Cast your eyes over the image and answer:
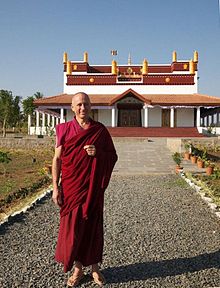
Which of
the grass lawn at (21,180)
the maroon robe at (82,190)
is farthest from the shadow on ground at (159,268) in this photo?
the grass lawn at (21,180)

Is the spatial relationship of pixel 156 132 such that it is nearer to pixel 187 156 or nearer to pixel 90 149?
pixel 187 156

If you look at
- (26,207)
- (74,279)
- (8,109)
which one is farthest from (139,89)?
(74,279)

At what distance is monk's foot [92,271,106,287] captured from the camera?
11.5ft

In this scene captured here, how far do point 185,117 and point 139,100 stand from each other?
3.86 m

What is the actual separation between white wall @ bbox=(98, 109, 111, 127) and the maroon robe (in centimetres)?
2519

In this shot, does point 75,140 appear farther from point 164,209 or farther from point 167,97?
point 167,97

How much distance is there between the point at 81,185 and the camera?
11.2 feet

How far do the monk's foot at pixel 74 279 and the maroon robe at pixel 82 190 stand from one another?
0.12 meters

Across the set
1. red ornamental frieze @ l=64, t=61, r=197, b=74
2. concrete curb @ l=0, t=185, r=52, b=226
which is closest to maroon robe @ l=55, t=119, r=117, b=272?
concrete curb @ l=0, t=185, r=52, b=226

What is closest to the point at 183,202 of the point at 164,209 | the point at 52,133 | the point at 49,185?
the point at 164,209

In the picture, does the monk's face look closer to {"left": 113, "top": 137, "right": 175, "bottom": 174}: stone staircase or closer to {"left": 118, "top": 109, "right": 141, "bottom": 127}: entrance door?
{"left": 113, "top": 137, "right": 175, "bottom": 174}: stone staircase

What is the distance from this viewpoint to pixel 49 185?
979cm

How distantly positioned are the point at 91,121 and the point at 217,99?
24630 millimetres

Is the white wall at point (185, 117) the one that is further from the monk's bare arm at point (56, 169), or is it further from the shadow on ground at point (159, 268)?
the monk's bare arm at point (56, 169)
